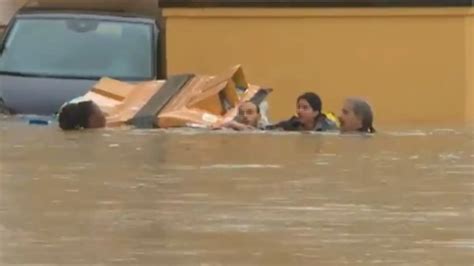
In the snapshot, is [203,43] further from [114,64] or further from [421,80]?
[421,80]

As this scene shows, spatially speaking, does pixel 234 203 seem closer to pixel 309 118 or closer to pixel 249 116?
pixel 309 118

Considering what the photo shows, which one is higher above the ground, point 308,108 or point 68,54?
point 308,108

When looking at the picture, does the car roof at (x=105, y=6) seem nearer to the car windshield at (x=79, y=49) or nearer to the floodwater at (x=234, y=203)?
the car windshield at (x=79, y=49)

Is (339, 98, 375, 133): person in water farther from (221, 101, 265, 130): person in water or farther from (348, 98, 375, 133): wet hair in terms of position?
(221, 101, 265, 130): person in water

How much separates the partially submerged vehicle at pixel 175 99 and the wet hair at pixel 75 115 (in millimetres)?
730

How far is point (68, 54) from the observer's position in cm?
1659

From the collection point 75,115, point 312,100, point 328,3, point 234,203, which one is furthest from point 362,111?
point 234,203

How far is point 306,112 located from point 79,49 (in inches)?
157

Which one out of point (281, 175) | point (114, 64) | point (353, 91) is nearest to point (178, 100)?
point (114, 64)

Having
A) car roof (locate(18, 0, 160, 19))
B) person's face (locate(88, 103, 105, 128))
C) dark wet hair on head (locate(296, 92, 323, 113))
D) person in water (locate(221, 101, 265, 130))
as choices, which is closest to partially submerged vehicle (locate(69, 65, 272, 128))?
person in water (locate(221, 101, 265, 130))

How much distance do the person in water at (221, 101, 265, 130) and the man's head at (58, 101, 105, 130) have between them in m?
1.08

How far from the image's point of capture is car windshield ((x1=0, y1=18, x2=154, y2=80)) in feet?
53.8

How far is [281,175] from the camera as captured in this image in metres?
9.08

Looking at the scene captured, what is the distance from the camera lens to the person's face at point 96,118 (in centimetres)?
1338
